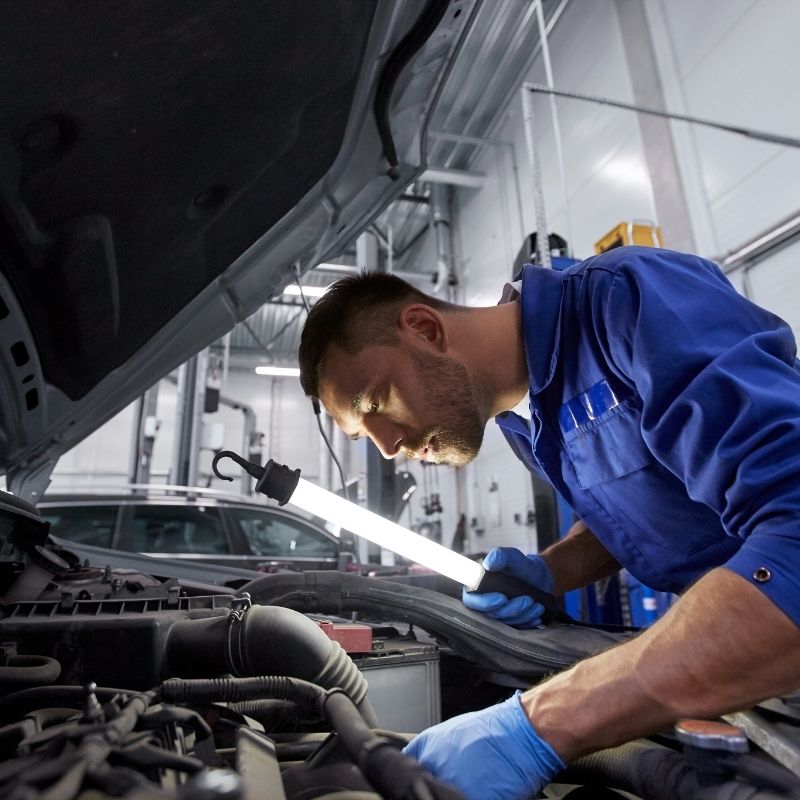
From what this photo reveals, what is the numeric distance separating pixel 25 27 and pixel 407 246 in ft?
28.3

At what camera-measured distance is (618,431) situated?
3.29 feet

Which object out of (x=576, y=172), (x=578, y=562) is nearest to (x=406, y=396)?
(x=578, y=562)

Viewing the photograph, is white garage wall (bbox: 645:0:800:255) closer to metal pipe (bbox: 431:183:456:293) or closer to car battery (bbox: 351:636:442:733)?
car battery (bbox: 351:636:442:733)

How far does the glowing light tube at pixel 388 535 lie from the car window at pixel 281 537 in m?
2.66

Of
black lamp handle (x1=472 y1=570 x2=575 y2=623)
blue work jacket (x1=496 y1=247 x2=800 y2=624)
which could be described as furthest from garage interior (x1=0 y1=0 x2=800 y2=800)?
blue work jacket (x1=496 y1=247 x2=800 y2=624)

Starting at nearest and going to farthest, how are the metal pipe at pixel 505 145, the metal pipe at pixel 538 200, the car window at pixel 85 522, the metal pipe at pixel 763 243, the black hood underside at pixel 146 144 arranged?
the black hood underside at pixel 146 144 → the metal pipe at pixel 538 200 → the metal pipe at pixel 763 243 → the car window at pixel 85 522 → the metal pipe at pixel 505 145

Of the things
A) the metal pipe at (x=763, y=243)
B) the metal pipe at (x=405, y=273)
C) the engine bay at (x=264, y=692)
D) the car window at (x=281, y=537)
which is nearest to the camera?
the engine bay at (x=264, y=692)

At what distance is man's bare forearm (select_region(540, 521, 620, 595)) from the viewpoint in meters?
1.45

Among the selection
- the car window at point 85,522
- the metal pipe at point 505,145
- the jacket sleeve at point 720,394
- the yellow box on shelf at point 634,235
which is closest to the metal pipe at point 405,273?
the metal pipe at point 505,145

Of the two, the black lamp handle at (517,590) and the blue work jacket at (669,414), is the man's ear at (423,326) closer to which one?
the blue work jacket at (669,414)

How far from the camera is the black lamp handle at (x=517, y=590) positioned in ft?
3.92

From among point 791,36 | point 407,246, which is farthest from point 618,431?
point 407,246

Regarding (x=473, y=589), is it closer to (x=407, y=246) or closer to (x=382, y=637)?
(x=382, y=637)

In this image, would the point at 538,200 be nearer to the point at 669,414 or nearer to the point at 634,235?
the point at 634,235
